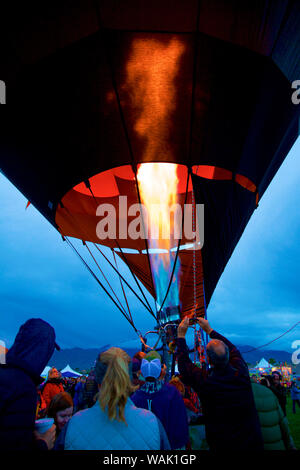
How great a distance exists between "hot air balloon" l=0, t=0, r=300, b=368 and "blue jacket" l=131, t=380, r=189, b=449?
8.08ft

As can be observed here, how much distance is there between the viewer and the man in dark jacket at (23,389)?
138cm

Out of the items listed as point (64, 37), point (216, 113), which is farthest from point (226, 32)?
point (64, 37)

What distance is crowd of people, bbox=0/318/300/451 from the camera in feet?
4.12

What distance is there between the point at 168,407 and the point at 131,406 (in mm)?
1052

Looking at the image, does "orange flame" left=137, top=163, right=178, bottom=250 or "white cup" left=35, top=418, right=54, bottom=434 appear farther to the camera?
"orange flame" left=137, top=163, right=178, bottom=250

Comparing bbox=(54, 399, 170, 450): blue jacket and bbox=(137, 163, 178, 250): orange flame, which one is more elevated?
bbox=(137, 163, 178, 250): orange flame
